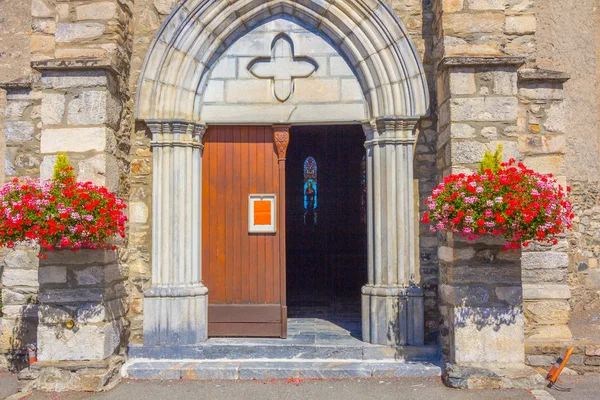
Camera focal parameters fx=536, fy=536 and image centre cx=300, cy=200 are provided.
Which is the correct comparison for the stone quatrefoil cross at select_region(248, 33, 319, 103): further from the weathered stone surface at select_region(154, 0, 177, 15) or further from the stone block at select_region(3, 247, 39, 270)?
the stone block at select_region(3, 247, 39, 270)

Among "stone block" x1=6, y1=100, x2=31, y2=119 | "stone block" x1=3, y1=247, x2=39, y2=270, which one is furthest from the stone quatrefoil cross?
"stone block" x1=3, y1=247, x2=39, y2=270

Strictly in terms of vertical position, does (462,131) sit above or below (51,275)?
above

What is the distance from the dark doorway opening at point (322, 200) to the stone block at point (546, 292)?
5511 mm

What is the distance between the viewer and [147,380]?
15.5ft

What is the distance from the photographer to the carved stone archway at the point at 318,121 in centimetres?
502

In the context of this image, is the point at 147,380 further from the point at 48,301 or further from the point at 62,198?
the point at 62,198

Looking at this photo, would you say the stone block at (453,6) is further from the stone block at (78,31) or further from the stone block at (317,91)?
the stone block at (78,31)

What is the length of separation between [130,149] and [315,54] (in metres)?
2.06

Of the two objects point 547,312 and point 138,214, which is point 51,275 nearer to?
point 138,214

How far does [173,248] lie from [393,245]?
2.09 meters

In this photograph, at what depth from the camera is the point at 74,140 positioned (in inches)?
182

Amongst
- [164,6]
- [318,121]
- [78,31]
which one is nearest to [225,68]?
[164,6]

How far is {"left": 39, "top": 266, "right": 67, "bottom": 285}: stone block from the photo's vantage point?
177 inches

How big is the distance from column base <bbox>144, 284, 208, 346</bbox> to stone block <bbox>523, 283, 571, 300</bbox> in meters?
3.12
